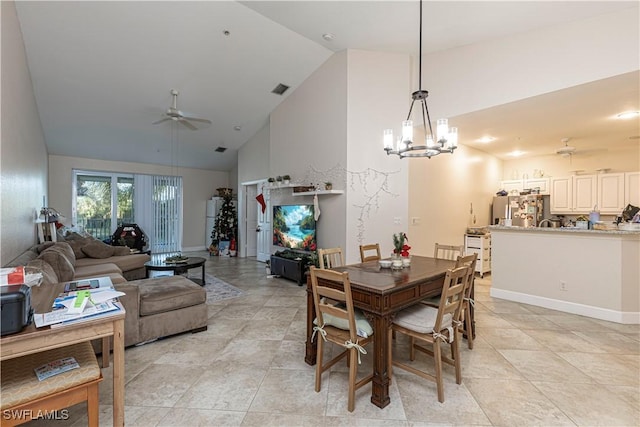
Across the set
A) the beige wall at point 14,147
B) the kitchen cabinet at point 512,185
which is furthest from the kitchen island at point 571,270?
the beige wall at point 14,147

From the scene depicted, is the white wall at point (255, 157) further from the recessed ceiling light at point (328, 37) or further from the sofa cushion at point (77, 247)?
the sofa cushion at point (77, 247)

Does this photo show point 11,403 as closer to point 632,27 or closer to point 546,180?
point 632,27

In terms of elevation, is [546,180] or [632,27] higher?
[632,27]

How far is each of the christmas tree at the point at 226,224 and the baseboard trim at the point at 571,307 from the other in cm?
679

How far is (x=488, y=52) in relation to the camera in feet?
13.1

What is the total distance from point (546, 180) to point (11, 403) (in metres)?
8.68

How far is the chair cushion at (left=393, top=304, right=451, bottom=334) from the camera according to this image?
2.12 m

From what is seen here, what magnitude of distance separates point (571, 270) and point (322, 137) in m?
4.21

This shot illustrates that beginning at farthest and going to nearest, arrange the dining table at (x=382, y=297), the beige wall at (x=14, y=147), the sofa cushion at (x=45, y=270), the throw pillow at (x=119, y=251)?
the throw pillow at (x=119, y=251) → the beige wall at (x=14, y=147) → the sofa cushion at (x=45, y=270) → the dining table at (x=382, y=297)

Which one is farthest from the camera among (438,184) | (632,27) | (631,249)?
(438,184)

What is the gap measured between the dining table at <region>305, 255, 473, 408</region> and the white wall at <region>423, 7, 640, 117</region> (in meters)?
2.72

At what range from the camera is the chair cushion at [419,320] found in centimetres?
212

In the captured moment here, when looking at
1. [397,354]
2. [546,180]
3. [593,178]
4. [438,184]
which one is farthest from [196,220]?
[593,178]

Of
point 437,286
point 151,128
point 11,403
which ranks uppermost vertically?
point 151,128
